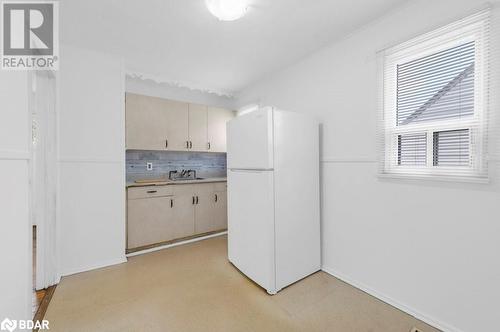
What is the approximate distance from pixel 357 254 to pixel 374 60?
6.18 ft

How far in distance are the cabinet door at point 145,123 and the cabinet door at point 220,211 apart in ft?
4.05

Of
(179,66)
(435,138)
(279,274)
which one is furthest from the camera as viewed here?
(179,66)

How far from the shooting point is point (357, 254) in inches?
83.2

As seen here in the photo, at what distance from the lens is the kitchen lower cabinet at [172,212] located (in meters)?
2.93

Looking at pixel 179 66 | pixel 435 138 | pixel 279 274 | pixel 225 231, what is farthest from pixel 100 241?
pixel 435 138

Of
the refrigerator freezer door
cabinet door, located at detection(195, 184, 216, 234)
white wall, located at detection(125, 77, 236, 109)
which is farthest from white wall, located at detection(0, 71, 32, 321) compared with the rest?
white wall, located at detection(125, 77, 236, 109)

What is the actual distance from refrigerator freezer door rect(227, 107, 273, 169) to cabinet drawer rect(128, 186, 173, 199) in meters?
1.23

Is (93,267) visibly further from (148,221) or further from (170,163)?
(170,163)

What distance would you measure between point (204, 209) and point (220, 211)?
312 mm

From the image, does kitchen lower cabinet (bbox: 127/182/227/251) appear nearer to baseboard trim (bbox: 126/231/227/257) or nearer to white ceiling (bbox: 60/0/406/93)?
baseboard trim (bbox: 126/231/227/257)

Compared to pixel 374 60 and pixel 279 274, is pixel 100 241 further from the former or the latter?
pixel 374 60

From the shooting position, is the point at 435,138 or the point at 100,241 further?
the point at 100,241

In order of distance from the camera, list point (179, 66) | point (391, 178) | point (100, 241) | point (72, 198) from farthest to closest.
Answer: point (179, 66) → point (100, 241) → point (72, 198) → point (391, 178)

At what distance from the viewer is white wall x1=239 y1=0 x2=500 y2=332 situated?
1420 mm
